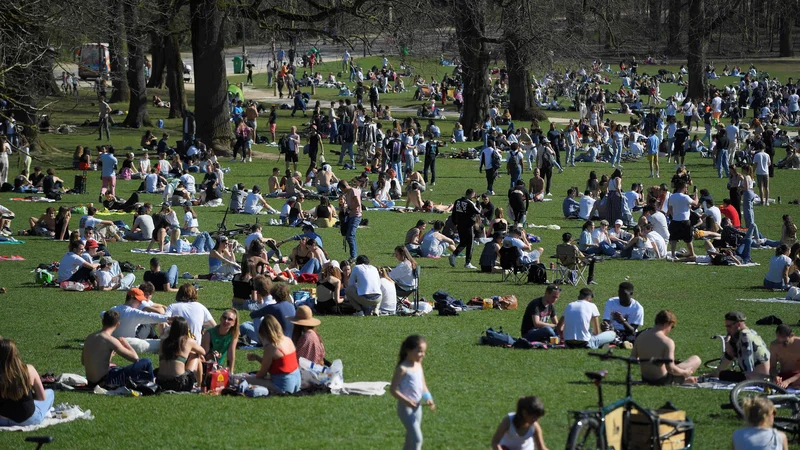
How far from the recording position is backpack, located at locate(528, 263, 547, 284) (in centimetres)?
2098

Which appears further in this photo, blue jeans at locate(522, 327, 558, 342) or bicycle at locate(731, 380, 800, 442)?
blue jeans at locate(522, 327, 558, 342)

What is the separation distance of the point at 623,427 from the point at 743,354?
4.24m

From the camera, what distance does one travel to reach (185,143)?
3803 cm

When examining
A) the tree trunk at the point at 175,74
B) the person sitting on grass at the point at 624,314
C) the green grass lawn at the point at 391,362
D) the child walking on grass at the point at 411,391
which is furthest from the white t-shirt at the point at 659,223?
the tree trunk at the point at 175,74

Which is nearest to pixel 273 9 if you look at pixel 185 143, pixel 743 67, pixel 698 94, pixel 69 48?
pixel 185 143

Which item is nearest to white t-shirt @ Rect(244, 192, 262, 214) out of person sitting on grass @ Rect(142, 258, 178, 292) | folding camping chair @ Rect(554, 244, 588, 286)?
person sitting on grass @ Rect(142, 258, 178, 292)

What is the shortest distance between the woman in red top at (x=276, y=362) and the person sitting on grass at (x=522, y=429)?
3.79 meters

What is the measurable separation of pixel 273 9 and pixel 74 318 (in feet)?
64.6

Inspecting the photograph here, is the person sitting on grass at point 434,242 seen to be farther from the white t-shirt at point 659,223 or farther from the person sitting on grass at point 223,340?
the person sitting on grass at point 223,340

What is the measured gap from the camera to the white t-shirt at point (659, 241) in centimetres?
2421

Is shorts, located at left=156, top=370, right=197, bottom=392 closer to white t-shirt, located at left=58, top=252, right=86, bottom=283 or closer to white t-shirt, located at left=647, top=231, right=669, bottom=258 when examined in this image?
white t-shirt, located at left=58, top=252, right=86, bottom=283

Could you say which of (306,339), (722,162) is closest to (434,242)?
(306,339)

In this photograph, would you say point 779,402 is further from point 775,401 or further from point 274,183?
point 274,183

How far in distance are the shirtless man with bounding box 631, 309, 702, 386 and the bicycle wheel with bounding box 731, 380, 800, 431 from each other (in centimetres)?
98
